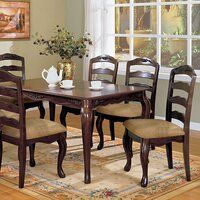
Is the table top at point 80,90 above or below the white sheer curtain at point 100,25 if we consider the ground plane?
below

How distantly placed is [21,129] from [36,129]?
148mm

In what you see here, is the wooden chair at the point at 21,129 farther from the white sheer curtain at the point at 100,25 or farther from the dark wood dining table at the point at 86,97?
the white sheer curtain at the point at 100,25

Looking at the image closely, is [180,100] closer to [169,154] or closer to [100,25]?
[169,154]

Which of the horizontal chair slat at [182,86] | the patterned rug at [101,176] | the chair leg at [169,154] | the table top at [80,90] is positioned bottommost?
the patterned rug at [101,176]

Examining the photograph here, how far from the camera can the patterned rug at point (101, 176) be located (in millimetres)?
3523

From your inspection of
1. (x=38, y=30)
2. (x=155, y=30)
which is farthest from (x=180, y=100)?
(x=38, y=30)

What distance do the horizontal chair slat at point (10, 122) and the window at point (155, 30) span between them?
3.01 m

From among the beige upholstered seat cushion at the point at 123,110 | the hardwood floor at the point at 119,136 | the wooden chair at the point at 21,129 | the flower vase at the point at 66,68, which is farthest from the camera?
the flower vase at the point at 66,68

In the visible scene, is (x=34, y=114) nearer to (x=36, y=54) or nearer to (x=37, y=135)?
(x=36, y=54)

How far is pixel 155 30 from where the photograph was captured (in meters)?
6.36

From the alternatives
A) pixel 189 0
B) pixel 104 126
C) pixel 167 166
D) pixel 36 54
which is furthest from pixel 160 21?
pixel 167 166

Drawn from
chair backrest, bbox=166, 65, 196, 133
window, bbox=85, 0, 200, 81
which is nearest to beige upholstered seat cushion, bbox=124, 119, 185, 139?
chair backrest, bbox=166, 65, 196, 133

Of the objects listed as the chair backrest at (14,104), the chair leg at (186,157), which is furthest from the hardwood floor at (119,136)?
the chair backrest at (14,104)

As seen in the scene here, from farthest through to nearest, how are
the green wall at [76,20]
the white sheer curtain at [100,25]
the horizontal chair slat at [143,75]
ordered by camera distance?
the green wall at [76,20] → the white sheer curtain at [100,25] → the horizontal chair slat at [143,75]
